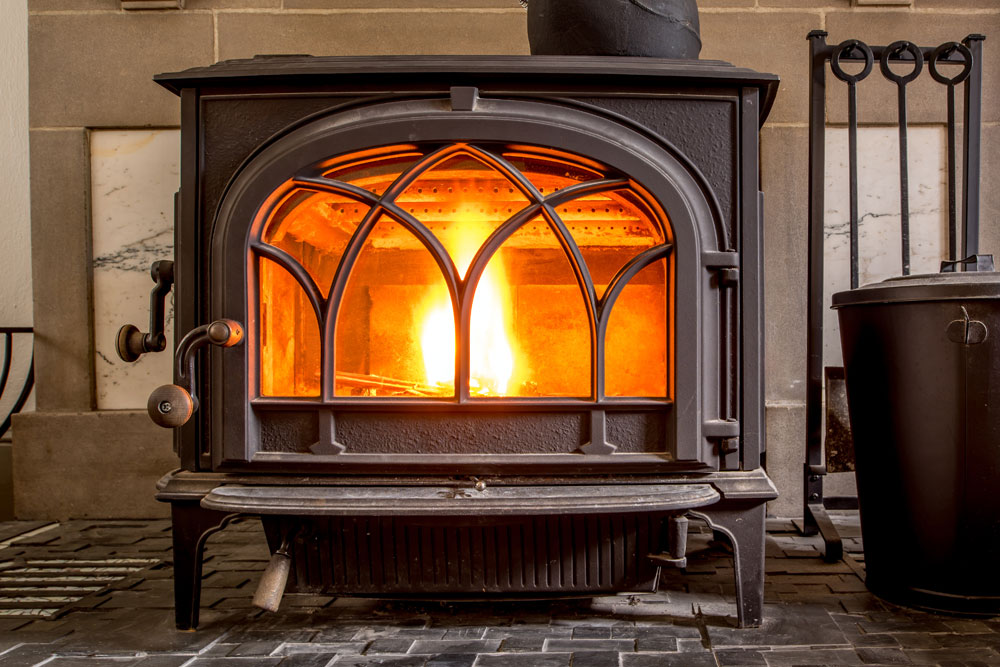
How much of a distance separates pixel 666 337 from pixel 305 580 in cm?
92

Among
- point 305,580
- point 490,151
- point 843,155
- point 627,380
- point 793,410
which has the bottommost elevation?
point 305,580

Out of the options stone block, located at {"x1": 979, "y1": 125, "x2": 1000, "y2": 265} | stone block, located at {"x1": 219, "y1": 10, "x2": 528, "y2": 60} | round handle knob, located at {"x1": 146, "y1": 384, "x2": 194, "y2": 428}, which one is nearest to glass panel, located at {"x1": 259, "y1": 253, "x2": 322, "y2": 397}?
round handle knob, located at {"x1": 146, "y1": 384, "x2": 194, "y2": 428}

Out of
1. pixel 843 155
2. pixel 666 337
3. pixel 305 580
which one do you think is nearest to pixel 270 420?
pixel 305 580

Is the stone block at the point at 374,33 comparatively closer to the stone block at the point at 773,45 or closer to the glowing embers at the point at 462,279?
the stone block at the point at 773,45

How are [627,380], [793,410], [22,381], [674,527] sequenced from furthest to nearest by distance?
[22,381] → [793,410] → [627,380] → [674,527]

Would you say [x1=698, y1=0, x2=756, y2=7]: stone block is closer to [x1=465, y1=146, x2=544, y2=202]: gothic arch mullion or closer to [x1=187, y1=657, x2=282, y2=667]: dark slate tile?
[x1=465, y1=146, x2=544, y2=202]: gothic arch mullion

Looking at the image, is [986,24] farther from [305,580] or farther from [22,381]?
[22,381]

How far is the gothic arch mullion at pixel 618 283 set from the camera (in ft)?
4.60

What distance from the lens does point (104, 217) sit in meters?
2.28

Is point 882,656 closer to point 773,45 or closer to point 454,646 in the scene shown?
point 454,646

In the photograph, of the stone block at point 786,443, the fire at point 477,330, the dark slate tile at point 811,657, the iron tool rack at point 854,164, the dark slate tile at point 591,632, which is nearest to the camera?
the dark slate tile at point 811,657

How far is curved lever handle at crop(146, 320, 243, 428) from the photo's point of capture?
1310 millimetres

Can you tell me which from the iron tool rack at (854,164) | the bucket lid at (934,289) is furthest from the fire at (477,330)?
the iron tool rack at (854,164)

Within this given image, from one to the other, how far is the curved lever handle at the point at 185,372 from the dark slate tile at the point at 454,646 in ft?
2.09
